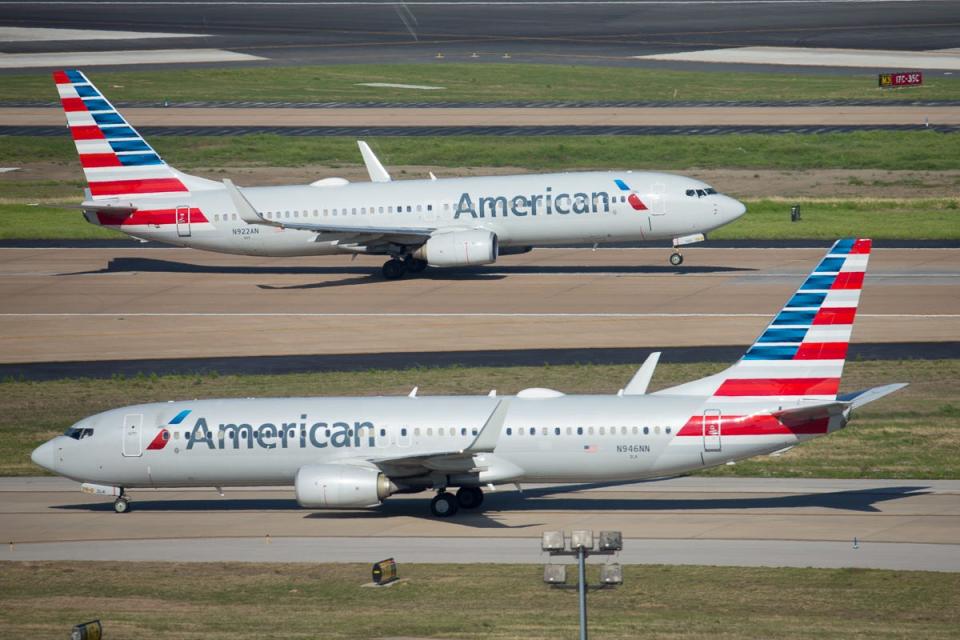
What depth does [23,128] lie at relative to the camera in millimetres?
126875

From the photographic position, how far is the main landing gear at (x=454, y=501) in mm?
45094

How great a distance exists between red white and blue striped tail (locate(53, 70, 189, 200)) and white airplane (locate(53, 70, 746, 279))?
5 centimetres

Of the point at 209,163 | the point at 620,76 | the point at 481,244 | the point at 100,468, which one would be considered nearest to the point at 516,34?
the point at 620,76

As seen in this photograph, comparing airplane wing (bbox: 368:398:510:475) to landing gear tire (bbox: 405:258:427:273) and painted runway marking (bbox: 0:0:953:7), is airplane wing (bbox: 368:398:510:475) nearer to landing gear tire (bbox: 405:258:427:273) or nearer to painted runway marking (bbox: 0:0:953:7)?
landing gear tire (bbox: 405:258:427:273)

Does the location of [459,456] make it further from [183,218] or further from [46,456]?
[183,218]

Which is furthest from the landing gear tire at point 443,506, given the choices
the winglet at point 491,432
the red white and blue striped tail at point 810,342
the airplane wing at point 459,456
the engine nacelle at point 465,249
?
the engine nacelle at point 465,249

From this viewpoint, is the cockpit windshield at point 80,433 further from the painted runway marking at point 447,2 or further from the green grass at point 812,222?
the painted runway marking at point 447,2

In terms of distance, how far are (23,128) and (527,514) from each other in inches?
3649

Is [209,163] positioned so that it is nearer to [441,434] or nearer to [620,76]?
[620,76]

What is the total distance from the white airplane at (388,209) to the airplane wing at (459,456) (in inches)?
1373

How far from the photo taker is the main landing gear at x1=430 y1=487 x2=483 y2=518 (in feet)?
148

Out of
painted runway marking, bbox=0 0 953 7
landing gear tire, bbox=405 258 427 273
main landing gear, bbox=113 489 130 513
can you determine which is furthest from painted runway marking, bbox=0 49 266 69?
main landing gear, bbox=113 489 130 513

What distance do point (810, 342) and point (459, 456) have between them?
403 inches

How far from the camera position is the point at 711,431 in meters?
43.0
